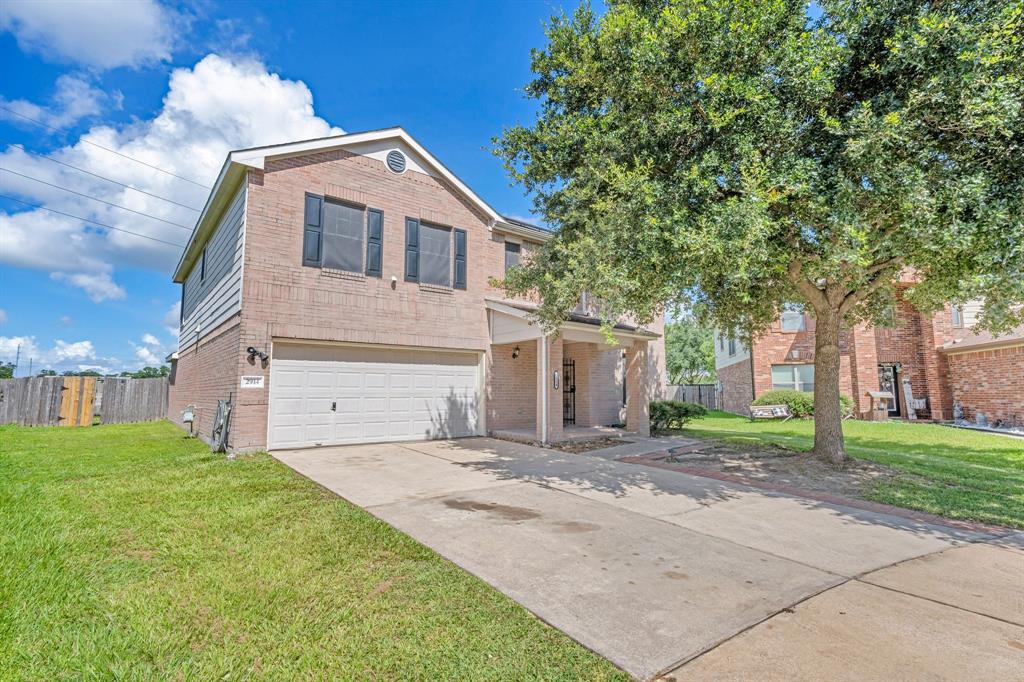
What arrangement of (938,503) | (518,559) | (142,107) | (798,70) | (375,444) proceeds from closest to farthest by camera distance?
(518,559) < (798,70) < (938,503) < (375,444) < (142,107)

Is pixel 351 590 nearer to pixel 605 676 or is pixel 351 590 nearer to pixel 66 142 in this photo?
→ pixel 605 676

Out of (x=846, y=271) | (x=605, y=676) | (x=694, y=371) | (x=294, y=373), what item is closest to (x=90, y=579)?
(x=605, y=676)

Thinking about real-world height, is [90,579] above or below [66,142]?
below

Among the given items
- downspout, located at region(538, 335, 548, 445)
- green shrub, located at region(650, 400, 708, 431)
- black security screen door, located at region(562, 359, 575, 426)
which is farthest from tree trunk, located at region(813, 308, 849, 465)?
black security screen door, located at region(562, 359, 575, 426)

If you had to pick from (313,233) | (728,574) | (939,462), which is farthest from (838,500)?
(313,233)

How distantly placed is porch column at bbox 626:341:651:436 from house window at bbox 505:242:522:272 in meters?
4.26

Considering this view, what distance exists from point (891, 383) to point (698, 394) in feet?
34.4

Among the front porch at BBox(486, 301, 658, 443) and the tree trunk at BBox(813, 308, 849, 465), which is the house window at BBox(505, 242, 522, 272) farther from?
the tree trunk at BBox(813, 308, 849, 465)

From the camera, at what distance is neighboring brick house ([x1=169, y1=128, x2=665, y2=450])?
33.9 feet

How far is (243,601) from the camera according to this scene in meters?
3.40

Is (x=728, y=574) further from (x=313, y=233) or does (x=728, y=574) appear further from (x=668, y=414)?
(x=668, y=414)

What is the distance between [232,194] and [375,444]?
6973mm

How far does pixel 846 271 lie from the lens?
26.2 feet

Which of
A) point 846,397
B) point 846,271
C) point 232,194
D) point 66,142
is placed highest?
point 66,142
